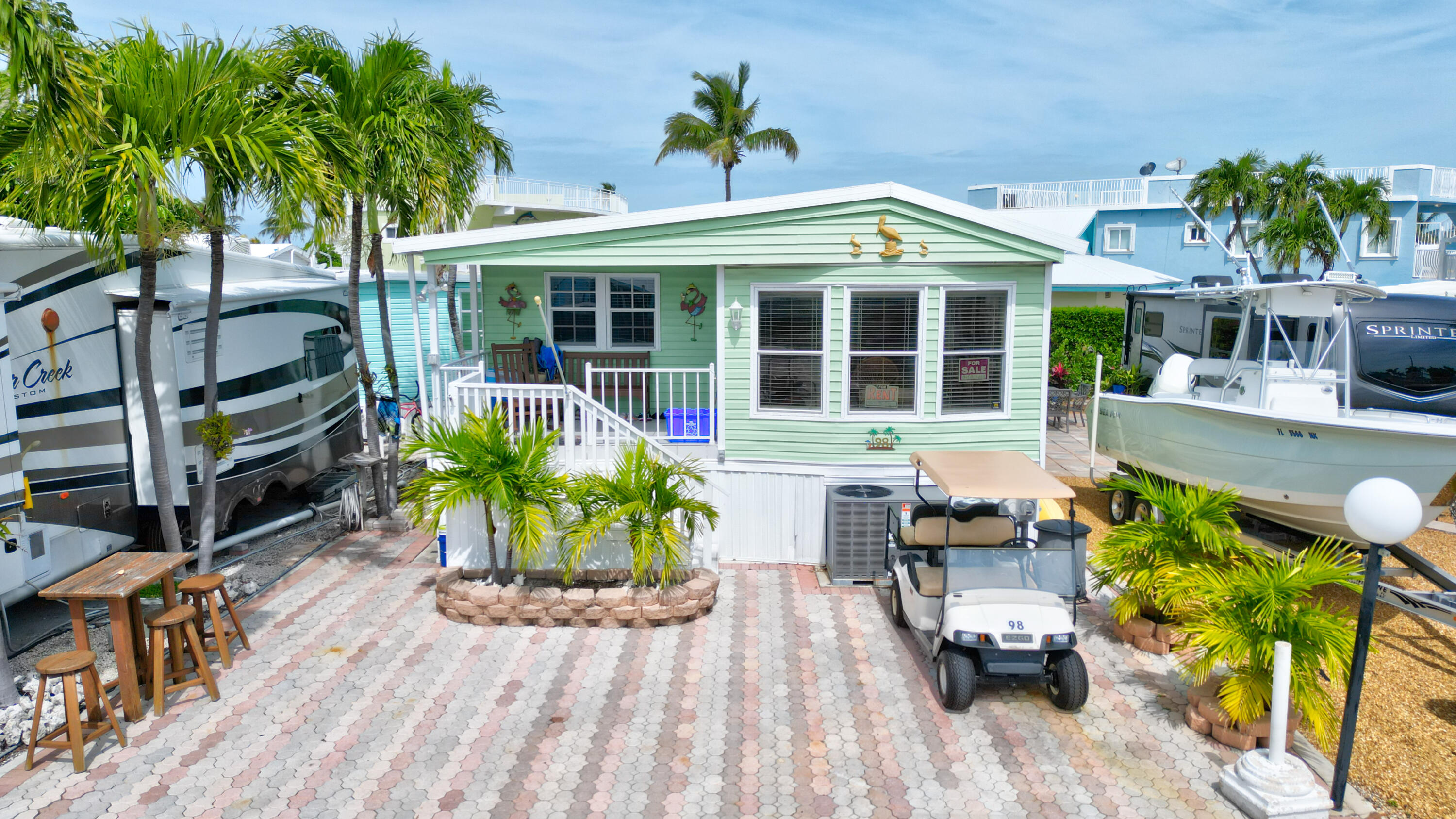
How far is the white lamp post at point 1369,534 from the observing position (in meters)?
4.58


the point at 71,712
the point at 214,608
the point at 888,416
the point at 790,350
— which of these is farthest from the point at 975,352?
the point at 71,712

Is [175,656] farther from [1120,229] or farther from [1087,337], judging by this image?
[1120,229]

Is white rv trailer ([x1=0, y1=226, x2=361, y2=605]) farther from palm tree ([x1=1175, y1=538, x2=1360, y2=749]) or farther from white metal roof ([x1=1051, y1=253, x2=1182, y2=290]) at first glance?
white metal roof ([x1=1051, y1=253, x2=1182, y2=290])

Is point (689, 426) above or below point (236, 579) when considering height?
above

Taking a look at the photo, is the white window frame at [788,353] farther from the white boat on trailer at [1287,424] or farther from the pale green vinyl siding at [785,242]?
the white boat on trailer at [1287,424]

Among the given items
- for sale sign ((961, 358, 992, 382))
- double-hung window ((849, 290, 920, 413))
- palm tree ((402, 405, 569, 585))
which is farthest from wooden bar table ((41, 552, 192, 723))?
for sale sign ((961, 358, 992, 382))

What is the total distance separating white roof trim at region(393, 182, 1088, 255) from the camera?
8828mm

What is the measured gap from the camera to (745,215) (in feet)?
29.3

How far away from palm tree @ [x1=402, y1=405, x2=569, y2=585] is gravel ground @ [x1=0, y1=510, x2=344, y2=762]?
7.88 feet

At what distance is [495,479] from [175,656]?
270cm

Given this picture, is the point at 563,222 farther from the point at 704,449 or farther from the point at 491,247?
the point at 704,449

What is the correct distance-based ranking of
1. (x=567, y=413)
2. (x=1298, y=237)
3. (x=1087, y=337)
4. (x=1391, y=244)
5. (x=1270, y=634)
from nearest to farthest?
(x=1270, y=634), (x=567, y=413), (x=1298, y=237), (x=1087, y=337), (x=1391, y=244)

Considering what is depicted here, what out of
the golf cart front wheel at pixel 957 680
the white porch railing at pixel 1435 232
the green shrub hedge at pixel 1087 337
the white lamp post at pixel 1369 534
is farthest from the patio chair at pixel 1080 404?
the white porch railing at pixel 1435 232

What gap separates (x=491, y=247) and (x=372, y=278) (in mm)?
9556
